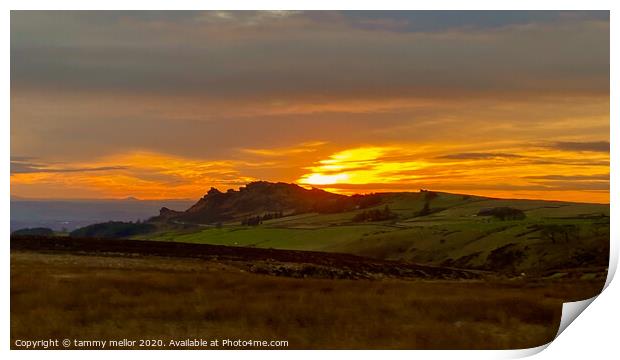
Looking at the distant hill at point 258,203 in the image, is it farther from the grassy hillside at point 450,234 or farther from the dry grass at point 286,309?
the dry grass at point 286,309

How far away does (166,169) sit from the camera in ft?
32.6

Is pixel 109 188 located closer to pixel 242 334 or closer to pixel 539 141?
pixel 242 334

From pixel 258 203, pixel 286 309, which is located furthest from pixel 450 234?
pixel 258 203

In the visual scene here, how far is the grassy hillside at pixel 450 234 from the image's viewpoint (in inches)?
396

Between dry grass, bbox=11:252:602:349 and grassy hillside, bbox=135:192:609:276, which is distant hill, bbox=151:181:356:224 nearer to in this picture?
grassy hillside, bbox=135:192:609:276

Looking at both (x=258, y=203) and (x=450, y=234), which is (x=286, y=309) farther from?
(x=450, y=234)

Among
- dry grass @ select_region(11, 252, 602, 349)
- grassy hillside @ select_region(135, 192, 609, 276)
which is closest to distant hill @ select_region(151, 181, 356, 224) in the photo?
grassy hillside @ select_region(135, 192, 609, 276)

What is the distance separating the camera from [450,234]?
10305 millimetres

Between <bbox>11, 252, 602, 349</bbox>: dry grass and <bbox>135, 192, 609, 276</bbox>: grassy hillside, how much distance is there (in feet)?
1.05

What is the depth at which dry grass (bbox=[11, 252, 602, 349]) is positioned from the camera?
32.4 feet

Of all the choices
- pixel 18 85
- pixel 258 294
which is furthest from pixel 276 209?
pixel 18 85

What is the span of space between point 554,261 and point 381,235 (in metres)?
A: 2.09

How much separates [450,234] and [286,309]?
2.18 meters

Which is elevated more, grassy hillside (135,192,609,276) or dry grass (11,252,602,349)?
grassy hillside (135,192,609,276)
